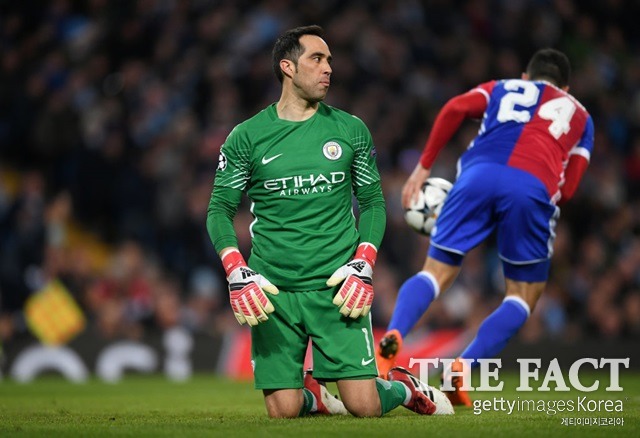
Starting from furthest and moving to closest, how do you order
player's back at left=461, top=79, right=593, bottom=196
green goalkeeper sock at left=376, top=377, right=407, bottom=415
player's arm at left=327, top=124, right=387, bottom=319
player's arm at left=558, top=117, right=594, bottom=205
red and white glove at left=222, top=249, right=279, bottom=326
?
player's arm at left=558, top=117, right=594, bottom=205, player's back at left=461, top=79, right=593, bottom=196, green goalkeeper sock at left=376, top=377, right=407, bottom=415, player's arm at left=327, top=124, right=387, bottom=319, red and white glove at left=222, top=249, right=279, bottom=326

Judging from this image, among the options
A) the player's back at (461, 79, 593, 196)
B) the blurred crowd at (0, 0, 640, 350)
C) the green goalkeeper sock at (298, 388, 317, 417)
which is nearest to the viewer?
the green goalkeeper sock at (298, 388, 317, 417)

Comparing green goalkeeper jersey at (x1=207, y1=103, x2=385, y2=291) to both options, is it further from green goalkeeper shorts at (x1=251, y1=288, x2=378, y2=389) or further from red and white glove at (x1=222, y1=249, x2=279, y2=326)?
red and white glove at (x1=222, y1=249, x2=279, y2=326)

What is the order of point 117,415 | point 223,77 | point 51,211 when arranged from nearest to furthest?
point 117,415, point 51,211, point 223,77

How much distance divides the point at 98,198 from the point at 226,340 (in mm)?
2537

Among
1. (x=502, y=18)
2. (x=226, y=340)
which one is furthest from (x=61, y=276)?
(x=502, y=18)

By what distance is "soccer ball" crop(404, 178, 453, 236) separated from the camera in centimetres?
689

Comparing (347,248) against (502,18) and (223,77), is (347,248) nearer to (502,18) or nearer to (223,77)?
(223,77)

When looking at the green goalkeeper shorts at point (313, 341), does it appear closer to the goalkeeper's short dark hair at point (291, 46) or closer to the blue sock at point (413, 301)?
the blue sock at point (413, 301)

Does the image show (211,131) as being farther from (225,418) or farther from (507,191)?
(225,418)

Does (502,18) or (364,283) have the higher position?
(502,18)

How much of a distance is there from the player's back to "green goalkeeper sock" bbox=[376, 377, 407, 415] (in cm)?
172

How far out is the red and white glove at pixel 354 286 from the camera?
17.1 feet

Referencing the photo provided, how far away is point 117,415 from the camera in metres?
6.10

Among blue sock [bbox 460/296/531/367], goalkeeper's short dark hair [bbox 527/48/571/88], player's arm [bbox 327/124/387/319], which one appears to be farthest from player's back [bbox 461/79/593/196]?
player's arm [bbox 327/124/387/319]
